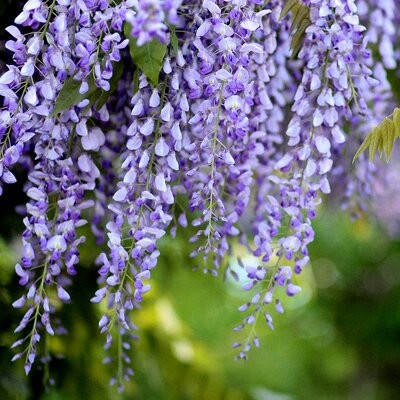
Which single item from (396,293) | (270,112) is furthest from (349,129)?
(396,293)

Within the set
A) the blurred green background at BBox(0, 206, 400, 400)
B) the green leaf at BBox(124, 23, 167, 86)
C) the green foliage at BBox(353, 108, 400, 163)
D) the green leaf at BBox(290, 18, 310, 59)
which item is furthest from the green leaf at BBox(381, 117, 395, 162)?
the blurred green background at BBox(0, 206, 400, 400)

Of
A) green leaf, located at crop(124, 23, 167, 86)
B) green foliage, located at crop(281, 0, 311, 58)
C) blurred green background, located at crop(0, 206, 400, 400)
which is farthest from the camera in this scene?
blurred green background, located at crop(0, 206, 400, 400)

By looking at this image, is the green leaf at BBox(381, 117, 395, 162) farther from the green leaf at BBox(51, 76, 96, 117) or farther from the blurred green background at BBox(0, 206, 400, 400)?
the blurred green background at BBox(0, 206, 400, 400)

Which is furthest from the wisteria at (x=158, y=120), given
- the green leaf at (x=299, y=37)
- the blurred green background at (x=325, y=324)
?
the blurred green background at (x=325, y=324)

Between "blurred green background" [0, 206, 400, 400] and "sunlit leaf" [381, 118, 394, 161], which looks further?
"blurred green background" [0, 206, 400, 400]

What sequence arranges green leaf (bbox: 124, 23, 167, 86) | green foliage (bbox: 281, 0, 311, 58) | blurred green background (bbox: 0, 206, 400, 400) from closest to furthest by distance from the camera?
green leaf (bbox: 124, 23, 167, 86) → green foliage (bbox: 281, 0, 311, 58) → blurred green background (bbox: 0, 206, 400, 400)

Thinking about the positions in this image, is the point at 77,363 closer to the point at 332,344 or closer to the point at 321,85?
the point at 321,85

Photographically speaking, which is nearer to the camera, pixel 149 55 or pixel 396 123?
pixel 149 55

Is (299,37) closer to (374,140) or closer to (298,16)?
(298,16)

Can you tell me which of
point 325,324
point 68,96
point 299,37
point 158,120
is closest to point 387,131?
point 299,37
